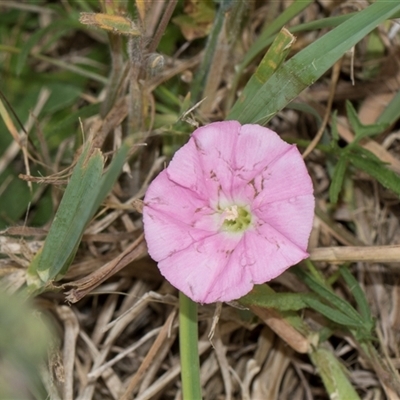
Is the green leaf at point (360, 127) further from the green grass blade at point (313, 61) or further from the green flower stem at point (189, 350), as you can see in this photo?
the green flower stem at point (189, 350)

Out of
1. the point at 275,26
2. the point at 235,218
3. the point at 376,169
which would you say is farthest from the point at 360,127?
the point at 235,218

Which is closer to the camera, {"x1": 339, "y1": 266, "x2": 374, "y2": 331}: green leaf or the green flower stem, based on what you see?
the green flower stem

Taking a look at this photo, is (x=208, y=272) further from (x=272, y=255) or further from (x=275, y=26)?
(x=275, y=26)

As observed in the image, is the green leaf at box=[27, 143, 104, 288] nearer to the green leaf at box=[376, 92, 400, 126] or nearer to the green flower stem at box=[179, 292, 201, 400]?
the green flower stem at box=[179, 292, 201, 400]

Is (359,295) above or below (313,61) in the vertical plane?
below

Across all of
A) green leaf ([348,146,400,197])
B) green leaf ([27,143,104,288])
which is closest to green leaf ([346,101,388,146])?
green leaf ([348,146,400,197])
